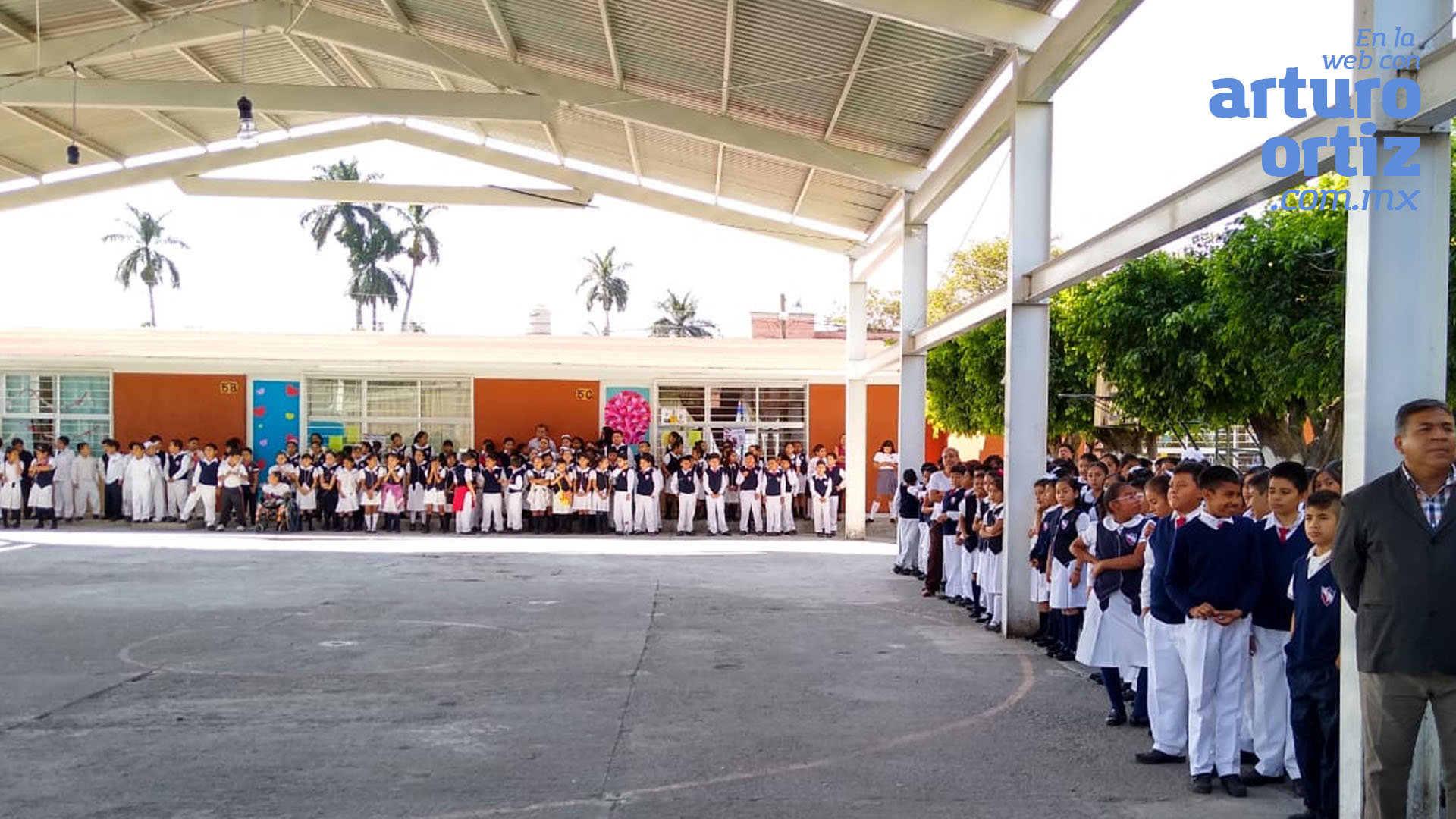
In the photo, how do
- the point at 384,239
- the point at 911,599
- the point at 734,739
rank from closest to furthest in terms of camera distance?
1. the point at 734,739
2. the point at 911,599
3. the point at 384,239

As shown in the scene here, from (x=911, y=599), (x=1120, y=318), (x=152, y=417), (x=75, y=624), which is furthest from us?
(x=152, y=417)

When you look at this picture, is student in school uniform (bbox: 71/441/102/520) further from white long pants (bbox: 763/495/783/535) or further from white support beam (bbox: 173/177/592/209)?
white long pants (bbox: 763/495/783/535)

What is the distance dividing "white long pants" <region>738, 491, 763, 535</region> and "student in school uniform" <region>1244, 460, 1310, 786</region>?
51.1ft

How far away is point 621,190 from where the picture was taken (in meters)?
17.5

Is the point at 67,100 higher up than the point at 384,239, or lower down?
lower down

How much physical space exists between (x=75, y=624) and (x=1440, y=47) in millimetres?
10063

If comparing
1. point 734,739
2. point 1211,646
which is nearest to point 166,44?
point 734,739

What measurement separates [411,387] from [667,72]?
12118mm

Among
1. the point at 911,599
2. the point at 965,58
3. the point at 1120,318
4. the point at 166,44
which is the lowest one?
the point at 911,599

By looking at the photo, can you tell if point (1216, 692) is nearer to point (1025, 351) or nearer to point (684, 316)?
point (1025, 351)

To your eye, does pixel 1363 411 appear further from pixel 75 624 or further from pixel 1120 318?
pixel 1120 318

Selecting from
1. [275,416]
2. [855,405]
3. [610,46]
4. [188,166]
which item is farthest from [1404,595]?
[275,416]

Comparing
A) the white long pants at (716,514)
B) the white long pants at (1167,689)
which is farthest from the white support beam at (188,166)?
the white long pants at (1167,689)

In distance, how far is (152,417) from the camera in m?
22.9
